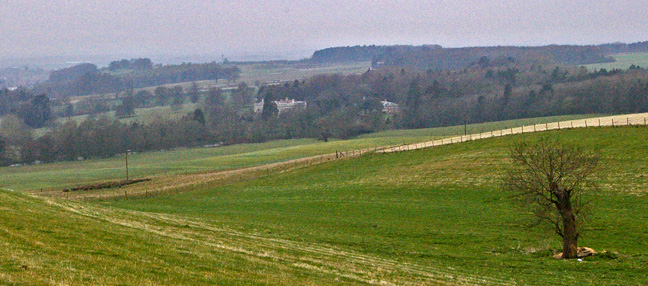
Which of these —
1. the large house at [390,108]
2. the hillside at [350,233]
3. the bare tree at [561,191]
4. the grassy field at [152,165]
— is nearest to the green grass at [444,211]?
the hillside at [350,233]

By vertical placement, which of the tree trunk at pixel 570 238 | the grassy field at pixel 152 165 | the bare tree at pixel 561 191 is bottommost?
the grassy field at pixel 152 165

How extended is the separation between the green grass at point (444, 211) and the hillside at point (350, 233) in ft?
0.34

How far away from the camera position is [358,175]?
58.5 metres

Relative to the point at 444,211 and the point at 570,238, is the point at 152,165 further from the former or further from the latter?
the point at 570,238

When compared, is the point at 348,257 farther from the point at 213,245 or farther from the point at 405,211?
the point at 405,211

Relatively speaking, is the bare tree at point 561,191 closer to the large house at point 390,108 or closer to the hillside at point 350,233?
the hillside at point 350,233

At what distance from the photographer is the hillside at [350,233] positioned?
59.2 feet

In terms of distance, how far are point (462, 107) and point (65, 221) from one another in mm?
144566

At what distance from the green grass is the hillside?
104 millimetres

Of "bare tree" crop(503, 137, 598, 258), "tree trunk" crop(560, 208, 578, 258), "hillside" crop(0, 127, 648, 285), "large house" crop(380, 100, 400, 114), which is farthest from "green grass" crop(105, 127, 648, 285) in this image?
"large house" crop(380, 100, 400, 114)

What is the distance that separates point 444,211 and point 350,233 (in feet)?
28.9

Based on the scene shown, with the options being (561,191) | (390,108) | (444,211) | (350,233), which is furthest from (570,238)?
(390,108)

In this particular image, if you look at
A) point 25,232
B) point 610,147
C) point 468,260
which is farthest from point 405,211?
point 25,232

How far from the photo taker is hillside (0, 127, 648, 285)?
18047 millimetres
